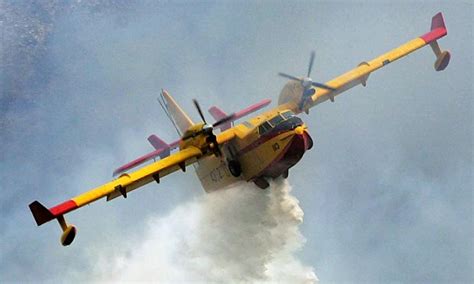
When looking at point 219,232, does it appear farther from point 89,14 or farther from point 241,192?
point 89,14

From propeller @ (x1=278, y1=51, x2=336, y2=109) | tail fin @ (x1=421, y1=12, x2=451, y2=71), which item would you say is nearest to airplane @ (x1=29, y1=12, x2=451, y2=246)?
propeller @ (x1=278, y1=51, x2=336, y2=109)

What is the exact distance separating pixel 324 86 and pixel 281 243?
31.9 feet

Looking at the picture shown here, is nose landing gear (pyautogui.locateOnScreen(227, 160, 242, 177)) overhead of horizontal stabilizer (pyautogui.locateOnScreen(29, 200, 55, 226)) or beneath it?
beneath

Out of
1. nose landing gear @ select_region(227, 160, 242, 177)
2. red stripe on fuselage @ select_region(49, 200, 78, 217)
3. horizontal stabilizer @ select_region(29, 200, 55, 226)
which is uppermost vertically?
horizontal stabilizer @ select_region(29, 200, 55, 226)

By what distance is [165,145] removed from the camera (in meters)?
36.1

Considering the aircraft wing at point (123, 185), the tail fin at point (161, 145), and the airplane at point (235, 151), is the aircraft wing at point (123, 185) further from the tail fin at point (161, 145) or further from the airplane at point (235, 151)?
the tail fin at point (161, 145)

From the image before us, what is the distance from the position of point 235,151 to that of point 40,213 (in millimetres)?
10423

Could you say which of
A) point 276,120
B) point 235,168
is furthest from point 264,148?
point 235,168

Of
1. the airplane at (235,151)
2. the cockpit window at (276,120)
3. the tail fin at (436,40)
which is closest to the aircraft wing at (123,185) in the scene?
the airplane at (235,151)

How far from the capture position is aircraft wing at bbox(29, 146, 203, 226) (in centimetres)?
2805

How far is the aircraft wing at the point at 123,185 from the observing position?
2805 centimetres

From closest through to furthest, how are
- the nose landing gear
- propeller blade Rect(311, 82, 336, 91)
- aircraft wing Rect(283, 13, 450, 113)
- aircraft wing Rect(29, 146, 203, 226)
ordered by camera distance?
aircraft wing Rect(29, 146, 203, 226) → the nose landing gear → propeller blade Rect(311, 82, 336, 91) → aircraft wing Rect(283, 13, 450, 113)

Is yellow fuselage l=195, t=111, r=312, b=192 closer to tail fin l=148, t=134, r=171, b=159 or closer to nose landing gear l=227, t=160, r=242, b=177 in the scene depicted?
nose landing gear l=227, t=160, r=242, b=177

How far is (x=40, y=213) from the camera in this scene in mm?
27641
